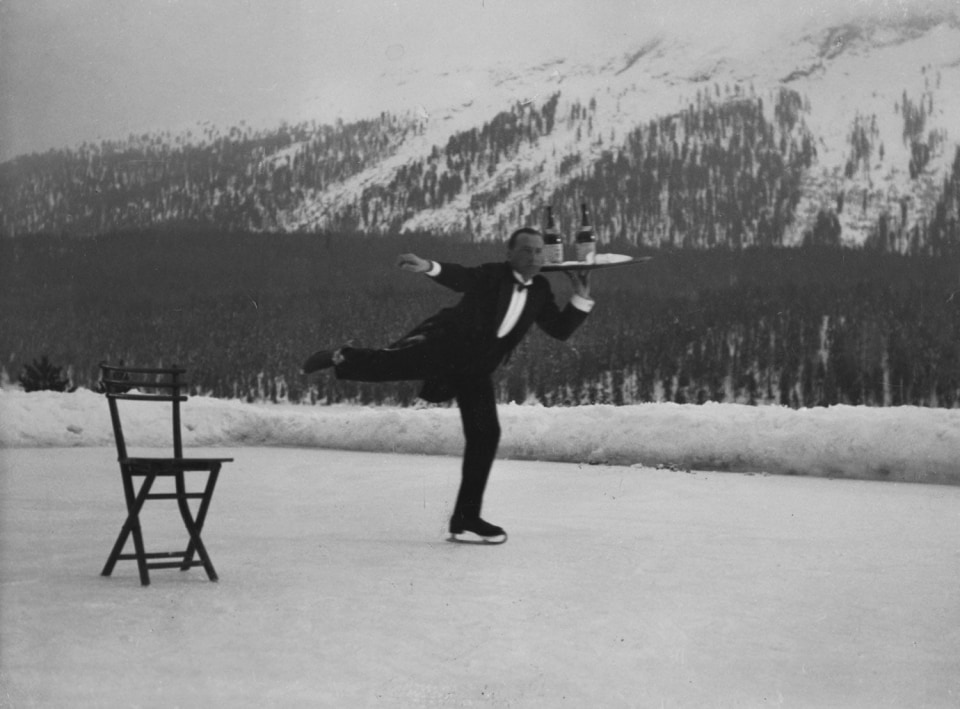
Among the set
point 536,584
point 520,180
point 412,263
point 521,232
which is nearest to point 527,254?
point 521,232

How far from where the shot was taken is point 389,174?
986 cm

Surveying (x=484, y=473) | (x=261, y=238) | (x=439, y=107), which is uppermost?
(x=439, y=107)

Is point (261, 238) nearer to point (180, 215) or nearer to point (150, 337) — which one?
point (180, 215)

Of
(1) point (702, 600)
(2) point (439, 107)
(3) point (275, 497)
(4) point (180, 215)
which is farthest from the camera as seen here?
(4) point (180, 215)

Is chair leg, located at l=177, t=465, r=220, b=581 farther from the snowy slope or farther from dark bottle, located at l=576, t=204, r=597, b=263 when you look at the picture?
the snowy slope

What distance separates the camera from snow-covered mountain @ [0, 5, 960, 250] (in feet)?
28.7

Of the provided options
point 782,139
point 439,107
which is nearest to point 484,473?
point 439,107

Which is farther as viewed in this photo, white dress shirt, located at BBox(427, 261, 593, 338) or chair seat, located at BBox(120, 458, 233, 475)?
white dress shirt, located at BBox(427, 261, 593, 338)

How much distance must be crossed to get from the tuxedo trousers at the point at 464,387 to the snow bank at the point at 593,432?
4587 mm

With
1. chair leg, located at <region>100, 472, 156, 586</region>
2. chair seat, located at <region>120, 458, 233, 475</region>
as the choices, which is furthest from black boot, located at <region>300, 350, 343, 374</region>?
chair leg, located at <region>100, 472, 156, 586</region>

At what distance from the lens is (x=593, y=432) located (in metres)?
9.96

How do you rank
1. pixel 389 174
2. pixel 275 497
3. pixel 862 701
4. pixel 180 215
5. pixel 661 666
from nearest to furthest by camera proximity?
pixel 862 701
pixel 661 666
pixel 275 497
pixel 389 174
pixel 180 215

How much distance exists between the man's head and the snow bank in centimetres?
470

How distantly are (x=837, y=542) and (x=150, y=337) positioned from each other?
27.2 ft
